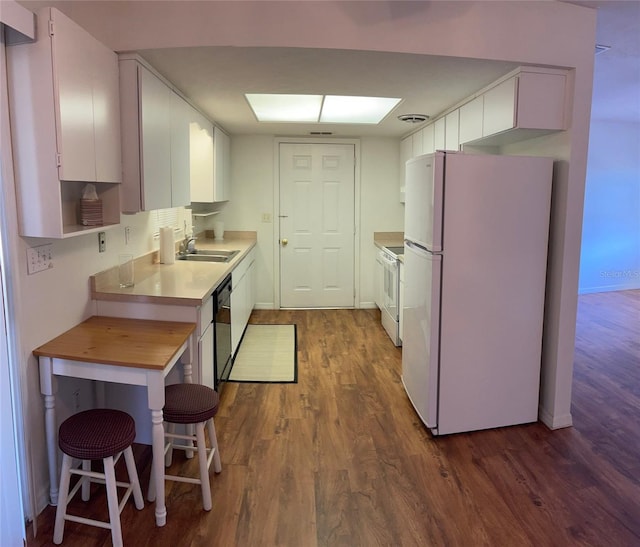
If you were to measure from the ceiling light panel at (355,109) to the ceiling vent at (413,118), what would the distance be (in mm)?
163

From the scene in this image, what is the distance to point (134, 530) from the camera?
1947mm

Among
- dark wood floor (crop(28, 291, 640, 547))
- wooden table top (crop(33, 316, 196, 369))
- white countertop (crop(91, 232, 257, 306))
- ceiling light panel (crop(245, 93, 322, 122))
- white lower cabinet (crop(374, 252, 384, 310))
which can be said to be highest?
ceiling light panel (crop(245, 93, 322, 122))

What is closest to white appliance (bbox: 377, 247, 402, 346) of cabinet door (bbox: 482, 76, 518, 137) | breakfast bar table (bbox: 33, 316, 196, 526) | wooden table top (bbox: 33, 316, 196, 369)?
cabinet door (bbox: 482, 76, 518, 137)

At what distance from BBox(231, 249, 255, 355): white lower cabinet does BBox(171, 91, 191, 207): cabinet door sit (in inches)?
29.2

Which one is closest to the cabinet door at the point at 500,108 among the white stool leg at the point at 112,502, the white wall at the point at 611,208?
the white stool leg at the point at 112,502

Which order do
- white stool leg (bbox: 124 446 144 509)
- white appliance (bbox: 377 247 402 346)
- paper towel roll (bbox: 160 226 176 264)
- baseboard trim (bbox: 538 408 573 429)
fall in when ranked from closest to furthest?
white stool leg (bbox: 124 446 144 509), baseboard trim (bbox: 538 408 573 429), paper towel roll (bbox: 160 226 176 264), white appliance (bbox: 377 247 402 346)

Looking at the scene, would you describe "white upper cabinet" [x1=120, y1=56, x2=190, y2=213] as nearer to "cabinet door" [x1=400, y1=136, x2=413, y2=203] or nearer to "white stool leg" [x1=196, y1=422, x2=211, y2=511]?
"white stool leg" [x1=196, y1=422, x2=211, y2=511]

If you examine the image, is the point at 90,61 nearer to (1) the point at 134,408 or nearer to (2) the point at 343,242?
(1) the point at 134,408

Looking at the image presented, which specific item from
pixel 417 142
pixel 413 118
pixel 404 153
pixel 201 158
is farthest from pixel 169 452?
pixel 404 153

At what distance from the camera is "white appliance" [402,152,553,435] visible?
259 centimetres

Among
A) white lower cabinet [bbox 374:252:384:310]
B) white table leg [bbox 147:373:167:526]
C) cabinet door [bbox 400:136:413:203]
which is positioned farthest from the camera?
white lower cabinet [bbox 374:252:384:310]

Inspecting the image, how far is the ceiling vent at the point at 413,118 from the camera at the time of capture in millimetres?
3995

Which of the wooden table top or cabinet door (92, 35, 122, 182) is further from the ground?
cabinet door (92, 35, 122, 182)

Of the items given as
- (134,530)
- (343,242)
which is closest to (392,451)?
(134,530)
